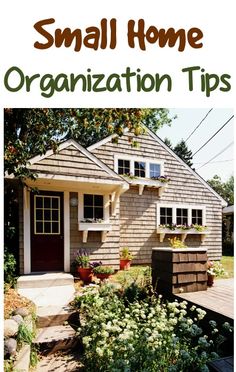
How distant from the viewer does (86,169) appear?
7.09m

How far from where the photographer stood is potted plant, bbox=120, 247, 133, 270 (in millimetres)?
8500

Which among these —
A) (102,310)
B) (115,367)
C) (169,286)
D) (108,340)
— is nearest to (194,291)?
(169,286)

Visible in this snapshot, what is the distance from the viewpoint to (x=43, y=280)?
237 inches

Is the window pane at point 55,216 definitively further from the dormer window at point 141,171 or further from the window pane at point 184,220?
the window pane at point 184,220

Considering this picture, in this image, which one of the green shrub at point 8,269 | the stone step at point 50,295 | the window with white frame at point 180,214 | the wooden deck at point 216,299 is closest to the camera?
the wooden deck at point 216,299

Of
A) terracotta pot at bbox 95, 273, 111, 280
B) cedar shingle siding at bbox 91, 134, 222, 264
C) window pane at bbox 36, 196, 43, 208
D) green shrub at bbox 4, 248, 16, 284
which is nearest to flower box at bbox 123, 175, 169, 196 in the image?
cedar shingle siding at bbox 91, 134, 222, 264

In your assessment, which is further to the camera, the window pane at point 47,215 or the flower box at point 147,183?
the flower box at point 147,183

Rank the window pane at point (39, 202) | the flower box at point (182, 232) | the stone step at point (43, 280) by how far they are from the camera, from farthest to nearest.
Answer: the flower box at point (182, 232) → the window pane at point (39, 202) → the stone step at point (43, 280)

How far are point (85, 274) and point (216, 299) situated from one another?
343 centimetres

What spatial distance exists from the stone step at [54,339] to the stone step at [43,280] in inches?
72.8

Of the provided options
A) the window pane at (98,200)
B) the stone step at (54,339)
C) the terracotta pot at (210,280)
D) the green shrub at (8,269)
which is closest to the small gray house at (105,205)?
the window pane at (98,200)

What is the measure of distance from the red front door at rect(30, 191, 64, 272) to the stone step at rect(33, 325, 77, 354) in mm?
2882

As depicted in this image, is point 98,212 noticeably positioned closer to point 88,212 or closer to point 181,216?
point 88,212

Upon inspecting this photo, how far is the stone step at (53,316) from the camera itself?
4273mm
